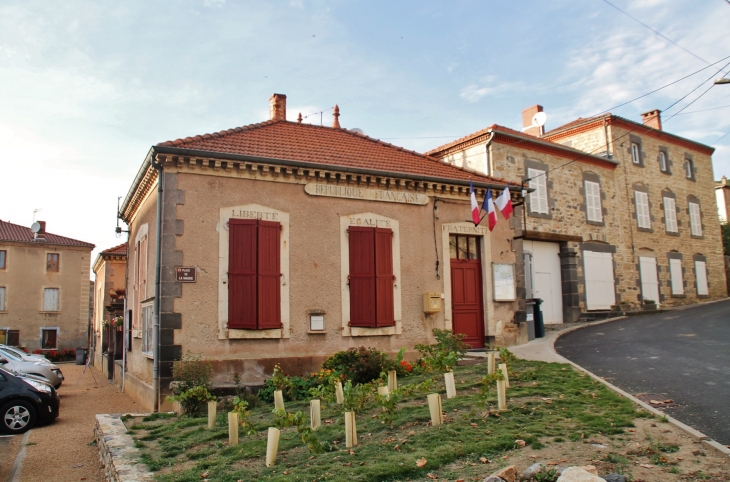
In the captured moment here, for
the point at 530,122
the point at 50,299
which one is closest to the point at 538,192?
the point at 530,122

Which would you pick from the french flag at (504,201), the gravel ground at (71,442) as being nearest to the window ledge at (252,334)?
the gravel ground at (71,442)

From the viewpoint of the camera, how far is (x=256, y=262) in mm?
10422

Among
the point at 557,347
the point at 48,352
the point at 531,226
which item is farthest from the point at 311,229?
the point at 48,352

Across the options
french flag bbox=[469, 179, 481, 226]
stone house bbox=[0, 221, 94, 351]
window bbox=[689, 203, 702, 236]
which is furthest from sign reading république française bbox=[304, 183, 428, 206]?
stone house bbox=[0, 221, 94, 351]

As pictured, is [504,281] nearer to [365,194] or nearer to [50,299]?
[365,194]

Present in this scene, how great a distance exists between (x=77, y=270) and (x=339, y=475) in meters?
33.6

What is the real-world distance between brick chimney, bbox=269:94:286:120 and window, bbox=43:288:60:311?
24.7m

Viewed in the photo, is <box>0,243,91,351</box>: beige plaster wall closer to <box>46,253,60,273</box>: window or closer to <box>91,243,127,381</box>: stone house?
<box>46,253,60,273</box>: window

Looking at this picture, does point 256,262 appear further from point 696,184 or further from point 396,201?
point 696,184

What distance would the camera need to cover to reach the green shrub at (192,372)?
937 centimetres

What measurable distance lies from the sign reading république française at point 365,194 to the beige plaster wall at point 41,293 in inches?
1078

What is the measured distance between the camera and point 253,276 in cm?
1035

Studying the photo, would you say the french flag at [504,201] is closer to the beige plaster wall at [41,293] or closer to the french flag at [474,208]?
the french flag at [474,208]

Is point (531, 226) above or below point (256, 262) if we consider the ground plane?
above
